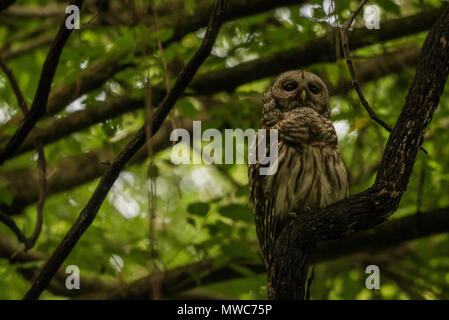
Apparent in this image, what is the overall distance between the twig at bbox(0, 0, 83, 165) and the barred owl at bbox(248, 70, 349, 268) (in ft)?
3.77

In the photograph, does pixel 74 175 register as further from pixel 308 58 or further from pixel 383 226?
pixel 383 226

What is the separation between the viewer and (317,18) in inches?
138

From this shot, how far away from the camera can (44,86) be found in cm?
304

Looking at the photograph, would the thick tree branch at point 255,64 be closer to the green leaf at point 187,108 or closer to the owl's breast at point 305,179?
the green leaf at point 187,108

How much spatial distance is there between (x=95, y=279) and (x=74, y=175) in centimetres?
90

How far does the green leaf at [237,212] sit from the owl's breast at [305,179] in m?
0.49

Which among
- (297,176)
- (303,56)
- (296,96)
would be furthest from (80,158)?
(297,176)

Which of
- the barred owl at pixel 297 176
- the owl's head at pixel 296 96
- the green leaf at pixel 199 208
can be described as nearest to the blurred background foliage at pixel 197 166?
the green leaf at pixel 199 208

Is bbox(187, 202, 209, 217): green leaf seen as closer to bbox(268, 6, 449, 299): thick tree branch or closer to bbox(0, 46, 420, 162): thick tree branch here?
bbox(0, 46, 420, 162): thick tree branch

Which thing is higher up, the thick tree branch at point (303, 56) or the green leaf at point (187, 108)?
the thick tree branch at point (303, 56)

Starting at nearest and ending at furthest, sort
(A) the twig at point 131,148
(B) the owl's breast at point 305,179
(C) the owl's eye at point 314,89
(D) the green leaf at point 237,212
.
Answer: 1. (A) the twig at point 131,148
2. (B) the owl's breast at point 305,179
3. (C) the owl's eye at point 314,89
4. (D) the green leaf at point 237,212

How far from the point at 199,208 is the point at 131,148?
1216 millimetres

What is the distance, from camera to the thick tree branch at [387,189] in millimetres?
2432
